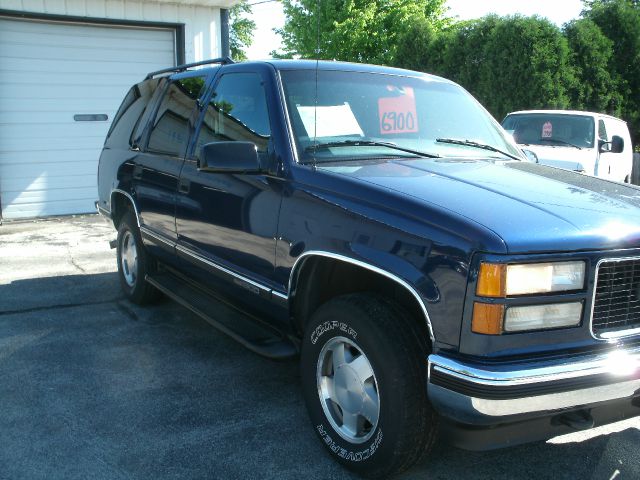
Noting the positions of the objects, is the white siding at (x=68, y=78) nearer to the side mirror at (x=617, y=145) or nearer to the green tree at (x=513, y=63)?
the side mirror at (x=617, y=145)

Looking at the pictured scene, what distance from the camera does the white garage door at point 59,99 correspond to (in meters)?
9.91

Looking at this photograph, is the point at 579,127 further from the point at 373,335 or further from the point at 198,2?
the point at 373,335

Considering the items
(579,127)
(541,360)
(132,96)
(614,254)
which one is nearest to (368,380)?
(541,360)

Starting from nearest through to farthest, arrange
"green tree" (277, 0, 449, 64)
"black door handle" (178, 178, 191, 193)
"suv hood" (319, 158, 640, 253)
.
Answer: "suv hood" (319, 158, 640, 253)
"black door handle" (178, 178, 191, 193)
"green tree" (277, 0, 449, 64)

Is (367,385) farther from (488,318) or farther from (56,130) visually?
(56,130)

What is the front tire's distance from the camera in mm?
2670

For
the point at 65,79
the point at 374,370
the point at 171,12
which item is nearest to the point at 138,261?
the point at 374,370

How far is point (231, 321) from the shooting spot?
4.00m

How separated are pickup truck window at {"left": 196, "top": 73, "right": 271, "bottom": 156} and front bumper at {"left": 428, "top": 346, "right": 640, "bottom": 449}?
1.75 m

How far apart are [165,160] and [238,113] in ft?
3.18

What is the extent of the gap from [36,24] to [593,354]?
32.3ft

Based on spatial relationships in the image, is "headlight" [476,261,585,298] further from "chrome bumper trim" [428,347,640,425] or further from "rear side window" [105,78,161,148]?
"rear side window" [105,78,161,148]

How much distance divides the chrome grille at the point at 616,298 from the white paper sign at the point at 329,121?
5.15 feet

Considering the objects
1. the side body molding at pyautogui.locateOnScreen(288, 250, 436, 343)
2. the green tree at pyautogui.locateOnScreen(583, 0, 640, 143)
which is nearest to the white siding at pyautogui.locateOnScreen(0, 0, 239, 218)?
the side body molding at pyautogui.locateOnScreen(288, 250, 436, 343)
